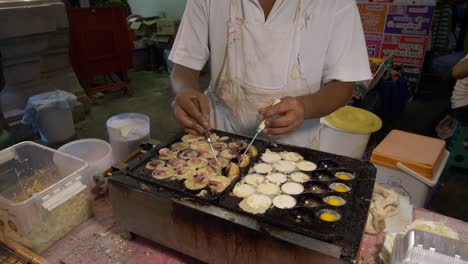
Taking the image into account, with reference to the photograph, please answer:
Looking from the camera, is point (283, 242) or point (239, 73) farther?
point (239, 73)

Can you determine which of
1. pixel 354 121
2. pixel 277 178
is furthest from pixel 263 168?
pixel 354 121

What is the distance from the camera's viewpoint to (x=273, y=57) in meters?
1.64

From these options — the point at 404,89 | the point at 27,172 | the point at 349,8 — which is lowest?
the point at 404,89

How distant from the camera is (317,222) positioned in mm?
1068

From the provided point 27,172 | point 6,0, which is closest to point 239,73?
point 27,172

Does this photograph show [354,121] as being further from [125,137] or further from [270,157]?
[125,137]

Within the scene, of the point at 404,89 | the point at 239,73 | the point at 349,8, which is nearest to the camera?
the point at 349,8

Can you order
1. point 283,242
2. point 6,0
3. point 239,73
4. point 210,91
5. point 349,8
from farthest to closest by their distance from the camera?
1. point 6,0
2. point 210,91
3. point 239,73
4. point 349,8
5. point 283,242

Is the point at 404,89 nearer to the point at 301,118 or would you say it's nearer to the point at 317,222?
the point at 301,118

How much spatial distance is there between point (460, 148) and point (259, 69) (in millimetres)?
3589

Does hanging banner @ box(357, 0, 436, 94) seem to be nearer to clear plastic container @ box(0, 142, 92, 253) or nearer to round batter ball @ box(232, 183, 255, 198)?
round batter ball @ box(232, 183, 255, 198)

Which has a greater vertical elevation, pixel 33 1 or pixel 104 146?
pixel 33 1

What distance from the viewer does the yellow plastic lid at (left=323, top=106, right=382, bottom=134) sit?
10.9ft

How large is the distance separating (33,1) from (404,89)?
558 cm
